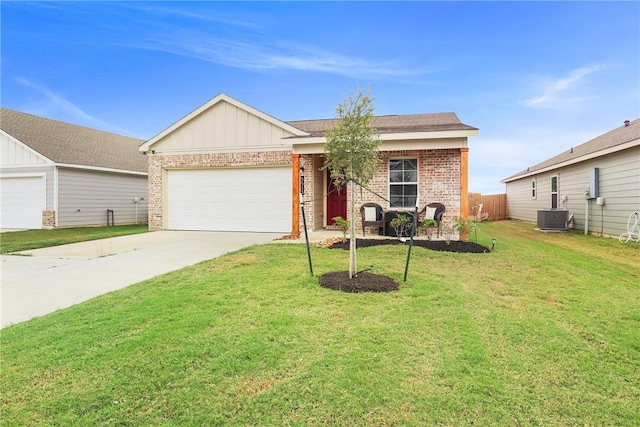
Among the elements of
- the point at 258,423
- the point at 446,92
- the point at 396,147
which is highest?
the point at 446,92

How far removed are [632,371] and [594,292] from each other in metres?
2.51

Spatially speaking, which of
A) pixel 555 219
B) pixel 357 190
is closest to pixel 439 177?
pixel 357 190

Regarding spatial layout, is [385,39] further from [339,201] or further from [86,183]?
[86,183]

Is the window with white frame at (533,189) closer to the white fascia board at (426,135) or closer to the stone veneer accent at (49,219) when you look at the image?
the white fascia board at (426,135)

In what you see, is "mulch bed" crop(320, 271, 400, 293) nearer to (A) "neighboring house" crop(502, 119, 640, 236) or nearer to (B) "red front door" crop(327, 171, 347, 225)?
(B) "red front door" crop(327, 171, 347, 225)

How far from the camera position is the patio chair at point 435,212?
1001 cm

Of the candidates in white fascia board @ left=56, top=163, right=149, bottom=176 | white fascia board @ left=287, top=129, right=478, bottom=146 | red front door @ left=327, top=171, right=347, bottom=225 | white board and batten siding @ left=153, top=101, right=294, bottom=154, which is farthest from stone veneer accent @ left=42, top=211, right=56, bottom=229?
white fascia board @ left=287, top=129, right=478, bottom=146

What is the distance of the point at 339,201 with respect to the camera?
1266 cm

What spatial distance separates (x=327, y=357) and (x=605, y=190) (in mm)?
13619

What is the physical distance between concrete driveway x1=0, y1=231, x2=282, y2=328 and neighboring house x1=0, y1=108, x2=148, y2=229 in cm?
664

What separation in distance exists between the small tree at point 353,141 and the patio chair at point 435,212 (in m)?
5.43

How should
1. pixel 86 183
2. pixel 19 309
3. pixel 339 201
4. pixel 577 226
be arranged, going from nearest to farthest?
1. pixel 19 309
2. pixel 339 201
3. pixel 577 226
4. pixel 86 183

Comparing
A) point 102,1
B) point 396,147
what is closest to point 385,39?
point 396,147

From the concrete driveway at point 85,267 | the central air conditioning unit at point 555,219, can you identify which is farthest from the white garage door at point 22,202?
the central air conditioning unit at point 555,219
